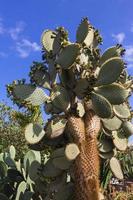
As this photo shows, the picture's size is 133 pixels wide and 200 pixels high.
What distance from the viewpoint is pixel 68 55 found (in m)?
5.28

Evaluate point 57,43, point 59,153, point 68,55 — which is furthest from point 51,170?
point 57,43

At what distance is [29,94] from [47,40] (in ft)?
2.66

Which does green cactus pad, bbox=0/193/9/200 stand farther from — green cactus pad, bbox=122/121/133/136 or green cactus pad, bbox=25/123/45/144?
green cactus pad, bbox=122/121/133/136

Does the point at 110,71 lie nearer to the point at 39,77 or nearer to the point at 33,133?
the point at 39,77

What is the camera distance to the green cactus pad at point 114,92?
5.21m

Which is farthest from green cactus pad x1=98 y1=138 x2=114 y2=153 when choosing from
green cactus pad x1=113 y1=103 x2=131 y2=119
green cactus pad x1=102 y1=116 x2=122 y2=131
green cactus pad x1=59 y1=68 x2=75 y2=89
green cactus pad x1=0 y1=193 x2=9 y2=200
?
green cactus pad x1=0 y1=193 x2=9 y2=200

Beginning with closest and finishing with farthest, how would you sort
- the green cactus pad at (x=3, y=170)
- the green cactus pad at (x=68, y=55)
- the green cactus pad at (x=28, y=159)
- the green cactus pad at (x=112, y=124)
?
the green cactus pad at (x=68, y=55), the green cactus pad at (x=112, y=124), the green cactus pad at (x=28, y=159), the green cactus pad at (x=3, y=170)

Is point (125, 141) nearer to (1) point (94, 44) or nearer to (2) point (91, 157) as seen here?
(2) point (91, 157)

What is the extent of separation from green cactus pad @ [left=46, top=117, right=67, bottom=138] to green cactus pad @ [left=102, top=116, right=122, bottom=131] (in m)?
0.59

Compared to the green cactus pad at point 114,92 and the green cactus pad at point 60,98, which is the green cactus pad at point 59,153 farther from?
the green cactus pad at point 114,92

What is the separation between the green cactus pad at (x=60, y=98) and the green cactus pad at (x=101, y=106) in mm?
346

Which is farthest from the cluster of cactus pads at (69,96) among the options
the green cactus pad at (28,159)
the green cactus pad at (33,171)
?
the green cactus pad at (28,159)

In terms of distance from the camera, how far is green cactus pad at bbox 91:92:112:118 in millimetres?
5102

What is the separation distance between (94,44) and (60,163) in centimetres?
177
